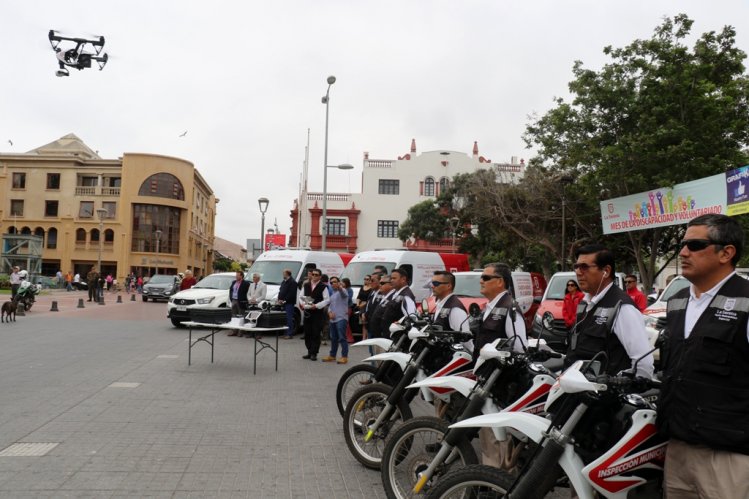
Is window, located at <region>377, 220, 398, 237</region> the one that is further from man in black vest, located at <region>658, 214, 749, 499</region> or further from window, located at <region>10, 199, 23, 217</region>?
man in black vest, located at <region>658, 214, 749, 499</region>

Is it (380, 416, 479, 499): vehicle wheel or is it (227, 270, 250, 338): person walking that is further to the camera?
(227, 270, 250, 338): person walking

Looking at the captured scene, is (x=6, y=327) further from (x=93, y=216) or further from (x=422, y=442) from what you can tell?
(x=93, y=216)

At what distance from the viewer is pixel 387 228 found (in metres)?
62.9

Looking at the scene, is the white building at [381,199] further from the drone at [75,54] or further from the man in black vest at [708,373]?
the man in black vest at [708,373]

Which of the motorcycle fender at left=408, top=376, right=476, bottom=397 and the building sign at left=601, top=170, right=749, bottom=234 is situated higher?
the building sign at left=601, top=170, right=749, bottom=234

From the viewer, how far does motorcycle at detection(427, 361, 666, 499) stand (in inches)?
117

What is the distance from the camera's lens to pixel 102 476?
500 cm

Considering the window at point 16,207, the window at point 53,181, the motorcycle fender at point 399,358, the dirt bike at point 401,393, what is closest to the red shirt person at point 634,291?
the dirt bike at point 401,393

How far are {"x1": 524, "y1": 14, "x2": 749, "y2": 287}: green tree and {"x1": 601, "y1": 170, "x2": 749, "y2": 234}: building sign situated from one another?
704mm

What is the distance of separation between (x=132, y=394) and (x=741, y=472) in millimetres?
7481

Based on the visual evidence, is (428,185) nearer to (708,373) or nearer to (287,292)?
(287,292)

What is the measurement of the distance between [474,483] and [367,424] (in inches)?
96.4

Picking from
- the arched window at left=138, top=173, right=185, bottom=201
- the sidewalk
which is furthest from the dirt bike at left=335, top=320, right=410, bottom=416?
the arched window at left=138, top=173, right=185, bottom=201

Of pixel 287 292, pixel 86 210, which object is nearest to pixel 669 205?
pixel 287 292
